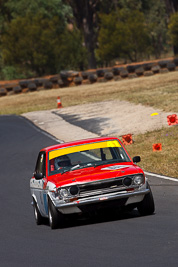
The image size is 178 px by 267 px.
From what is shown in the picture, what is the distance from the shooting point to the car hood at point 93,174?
33.9 feet

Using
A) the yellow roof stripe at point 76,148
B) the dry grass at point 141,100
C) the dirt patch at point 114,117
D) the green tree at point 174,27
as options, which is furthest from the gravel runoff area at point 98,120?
the green tree at point 174,27

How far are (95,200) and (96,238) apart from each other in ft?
3.09

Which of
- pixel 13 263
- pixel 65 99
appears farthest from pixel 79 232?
pixel 65 99

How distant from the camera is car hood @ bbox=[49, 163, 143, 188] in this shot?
10344 millimetres

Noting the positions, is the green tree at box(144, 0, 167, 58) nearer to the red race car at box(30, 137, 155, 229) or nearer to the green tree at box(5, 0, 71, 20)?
the green tree at box(5, 0, 71, 20)

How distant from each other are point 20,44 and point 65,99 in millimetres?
15244

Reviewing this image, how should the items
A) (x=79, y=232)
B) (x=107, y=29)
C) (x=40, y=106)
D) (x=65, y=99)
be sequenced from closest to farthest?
(x=79, y=232), (x=40, y=106), (x=65, y=99), (x=107, y=29)

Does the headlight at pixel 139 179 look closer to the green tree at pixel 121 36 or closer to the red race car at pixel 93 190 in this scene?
the red race car at pixel 93 190

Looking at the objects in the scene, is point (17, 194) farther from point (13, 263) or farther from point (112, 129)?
point (112, 129)

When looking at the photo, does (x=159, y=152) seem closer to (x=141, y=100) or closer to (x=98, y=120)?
(x=98, y=120)

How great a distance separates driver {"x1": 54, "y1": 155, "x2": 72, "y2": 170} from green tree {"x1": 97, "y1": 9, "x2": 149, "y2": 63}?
53287mm

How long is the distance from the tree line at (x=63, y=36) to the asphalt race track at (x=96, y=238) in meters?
44.2

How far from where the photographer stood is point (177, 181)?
596 inches

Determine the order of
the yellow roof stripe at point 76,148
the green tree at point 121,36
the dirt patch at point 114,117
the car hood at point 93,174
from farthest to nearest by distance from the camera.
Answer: the green tree at point 121,36 < the dirt patch at point 114,117 < the yellow roof stripe at point 76,148 < the car hood at point 93,174
